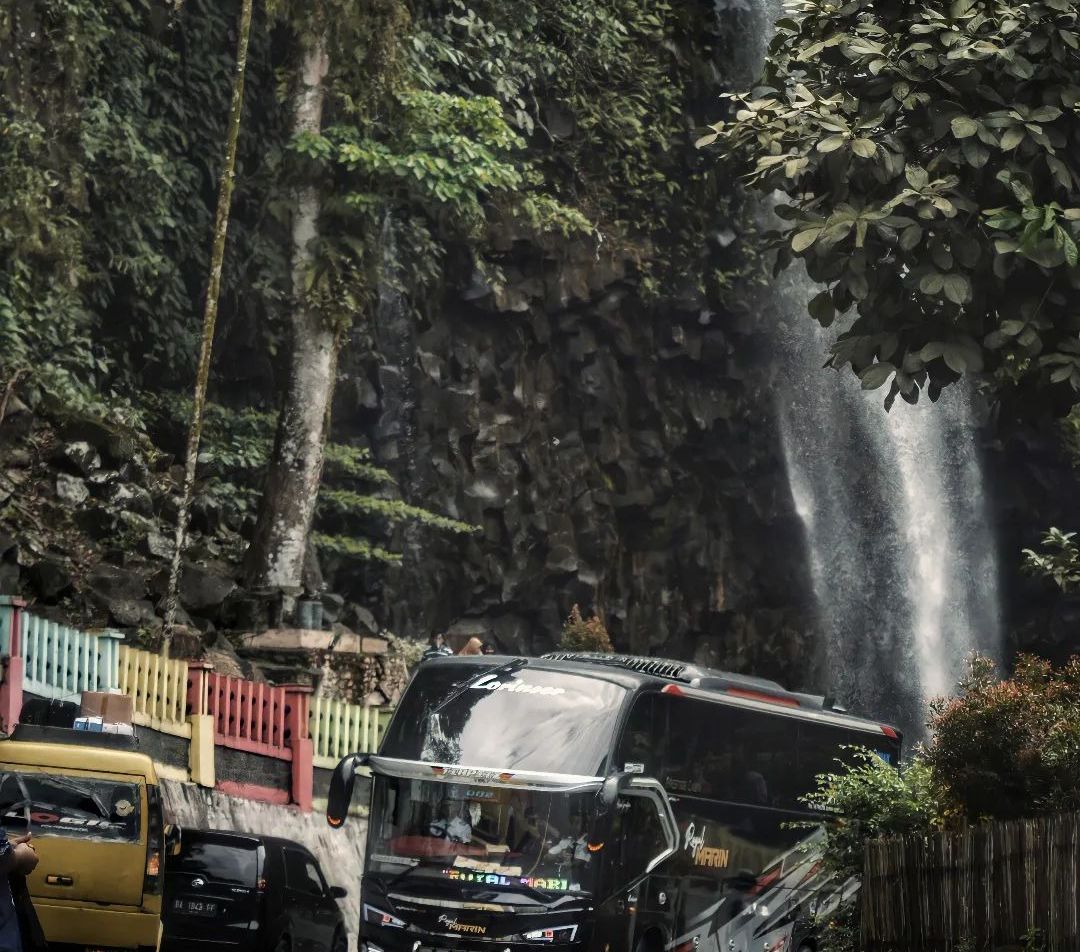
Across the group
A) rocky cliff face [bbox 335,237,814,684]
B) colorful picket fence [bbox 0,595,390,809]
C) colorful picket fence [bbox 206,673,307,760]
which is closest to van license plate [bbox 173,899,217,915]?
colorful picket fence [bbox 0,595,390,809]

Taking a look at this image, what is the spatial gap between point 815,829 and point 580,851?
4.51 m

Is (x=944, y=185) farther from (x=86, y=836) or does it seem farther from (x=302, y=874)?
(x=302, y=874)

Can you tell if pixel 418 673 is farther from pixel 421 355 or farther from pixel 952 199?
pixel 421 355

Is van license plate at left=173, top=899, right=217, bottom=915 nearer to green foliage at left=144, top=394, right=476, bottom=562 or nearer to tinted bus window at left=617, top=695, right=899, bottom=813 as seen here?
tinted bus window at left=617, top=695, right=899, bottom=813

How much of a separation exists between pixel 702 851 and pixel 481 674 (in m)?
2.91

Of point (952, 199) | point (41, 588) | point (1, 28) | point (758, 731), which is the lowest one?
point (758, 731)

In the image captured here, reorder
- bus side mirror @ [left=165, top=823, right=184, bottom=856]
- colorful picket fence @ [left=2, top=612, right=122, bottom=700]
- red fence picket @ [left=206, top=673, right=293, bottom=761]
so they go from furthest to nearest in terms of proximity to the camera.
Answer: red fence picket @ [left=206, top=673, right=293, bottom=761] < colorful picket fence @ [left=2, top=612, right=122, bottom=700] < bus side mirror @ [left=165, top=823, right=184, bottom=856]

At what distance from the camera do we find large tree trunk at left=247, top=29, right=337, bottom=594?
26.9 metres

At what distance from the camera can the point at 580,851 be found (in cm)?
1488

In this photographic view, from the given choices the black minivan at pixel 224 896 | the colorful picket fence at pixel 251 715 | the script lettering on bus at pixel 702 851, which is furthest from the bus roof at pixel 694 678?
the colorful picket fence at pixel 251 715

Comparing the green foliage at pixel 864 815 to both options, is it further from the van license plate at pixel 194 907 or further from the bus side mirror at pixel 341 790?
the van license plate at pixel 194 907

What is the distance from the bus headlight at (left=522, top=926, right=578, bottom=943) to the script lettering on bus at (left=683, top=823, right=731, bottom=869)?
6.83 ft

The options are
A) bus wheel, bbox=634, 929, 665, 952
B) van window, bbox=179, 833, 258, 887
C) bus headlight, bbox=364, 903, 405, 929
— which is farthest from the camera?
van window, bbox=179, 833, 258, 887

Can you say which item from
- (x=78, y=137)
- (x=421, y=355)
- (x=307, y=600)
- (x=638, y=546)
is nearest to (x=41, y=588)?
(x=307, y=600)
